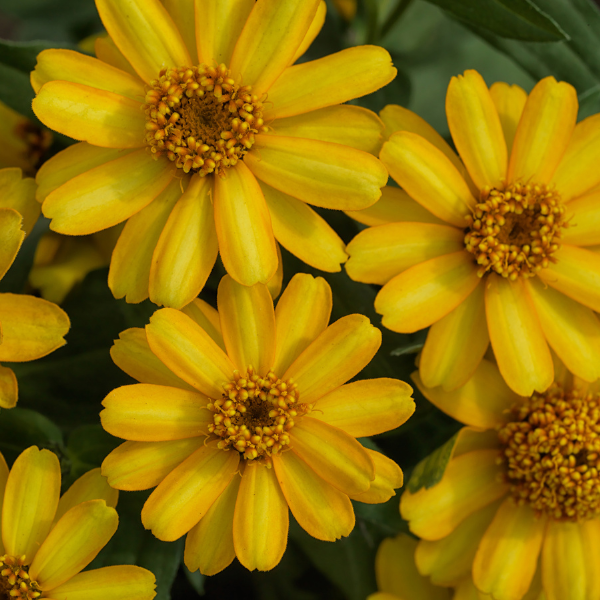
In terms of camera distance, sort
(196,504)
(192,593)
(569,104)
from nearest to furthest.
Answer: (196,504) < (569,104) < (192,593)

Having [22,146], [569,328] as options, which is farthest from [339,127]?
[22,146]

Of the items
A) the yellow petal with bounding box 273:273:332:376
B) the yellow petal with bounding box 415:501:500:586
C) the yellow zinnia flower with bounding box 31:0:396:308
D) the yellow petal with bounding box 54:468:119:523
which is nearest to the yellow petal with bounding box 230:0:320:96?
the yellow zinnia flower with bounding box 31:0:396:308

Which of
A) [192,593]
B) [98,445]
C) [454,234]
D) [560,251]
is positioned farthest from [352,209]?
[192,593]

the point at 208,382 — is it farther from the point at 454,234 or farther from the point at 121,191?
the point at 454,234

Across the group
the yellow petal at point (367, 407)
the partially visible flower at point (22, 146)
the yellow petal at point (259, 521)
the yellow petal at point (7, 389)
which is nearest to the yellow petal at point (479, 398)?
the yellow petal at point (367, 407)

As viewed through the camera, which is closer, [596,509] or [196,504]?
[196,504]

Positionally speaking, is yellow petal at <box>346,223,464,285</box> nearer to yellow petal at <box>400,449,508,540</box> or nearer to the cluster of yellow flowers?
the cluster of yellow flowers
